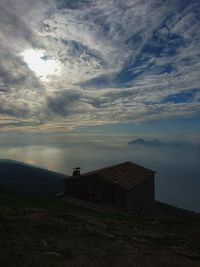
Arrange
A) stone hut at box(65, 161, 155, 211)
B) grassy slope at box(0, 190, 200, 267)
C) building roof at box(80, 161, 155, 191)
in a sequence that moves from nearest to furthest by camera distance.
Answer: grassy slope at box(0, 190, 200, 267), stone hut at box(65, 161, 155, 211), building roof at box(80, 161, 155, 191)

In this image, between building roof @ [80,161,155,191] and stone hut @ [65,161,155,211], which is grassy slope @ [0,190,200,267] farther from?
building roof @ [80,161,155,191]

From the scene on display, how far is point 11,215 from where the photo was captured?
13.3 meters

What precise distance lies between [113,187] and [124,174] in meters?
5.04

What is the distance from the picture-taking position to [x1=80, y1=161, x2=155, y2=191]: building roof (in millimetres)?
29423

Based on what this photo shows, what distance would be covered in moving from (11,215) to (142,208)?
896 inches

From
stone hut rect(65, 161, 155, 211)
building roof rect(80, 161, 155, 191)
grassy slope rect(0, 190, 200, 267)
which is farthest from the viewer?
building roof rect(80, 161, 155, 191)

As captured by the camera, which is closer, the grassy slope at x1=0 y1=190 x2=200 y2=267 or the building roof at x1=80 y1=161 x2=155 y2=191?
the grassy slope at x1=0 y1=190 x2=200 y2=267

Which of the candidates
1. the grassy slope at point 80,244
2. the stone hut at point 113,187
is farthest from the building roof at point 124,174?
the grassy slope at point 80,244

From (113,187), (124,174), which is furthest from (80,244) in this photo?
(124,174)

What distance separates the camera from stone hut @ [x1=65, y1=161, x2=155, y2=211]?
28531 mm

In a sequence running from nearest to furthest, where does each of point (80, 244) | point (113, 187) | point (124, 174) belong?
point (80, 244), point (113, 187), point (124, 174)

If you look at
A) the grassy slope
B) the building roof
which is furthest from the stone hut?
the grassy slope

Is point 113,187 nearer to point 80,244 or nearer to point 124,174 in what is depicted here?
point 124,174

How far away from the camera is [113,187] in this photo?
2880 centimetres
